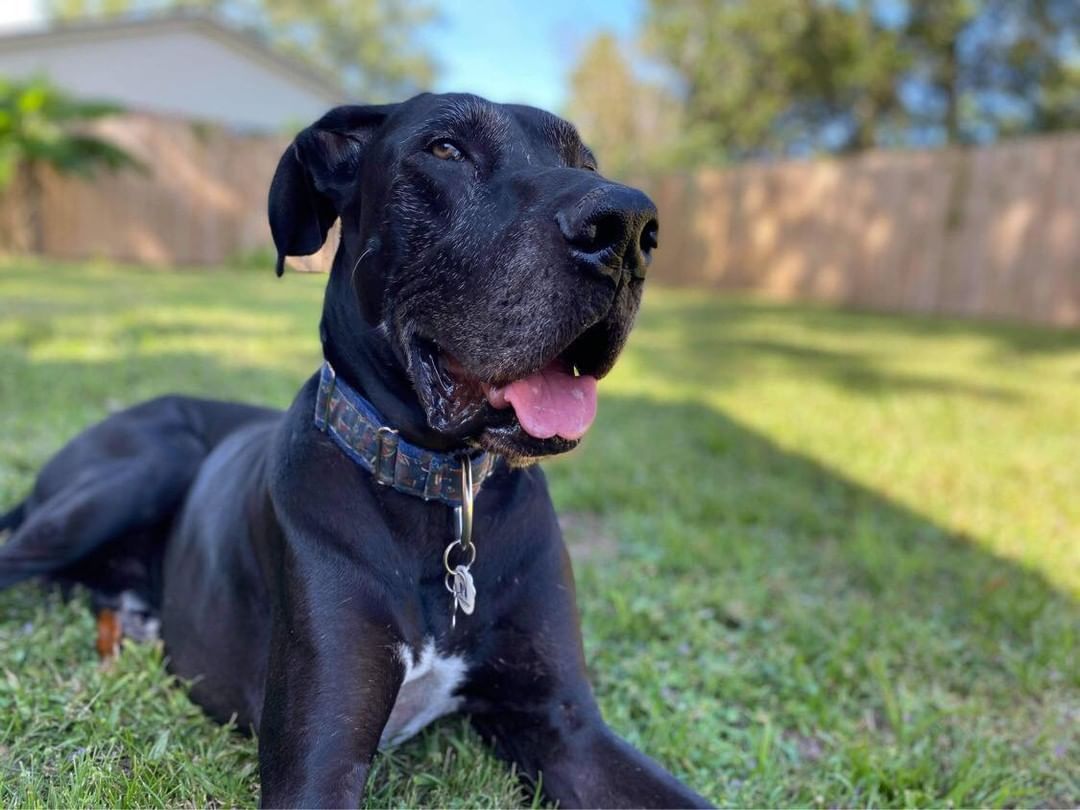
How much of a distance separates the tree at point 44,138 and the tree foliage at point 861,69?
13.9 metres

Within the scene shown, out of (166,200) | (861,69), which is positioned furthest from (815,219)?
(166,200)

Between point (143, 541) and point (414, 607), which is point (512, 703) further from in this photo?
point (143, 541)

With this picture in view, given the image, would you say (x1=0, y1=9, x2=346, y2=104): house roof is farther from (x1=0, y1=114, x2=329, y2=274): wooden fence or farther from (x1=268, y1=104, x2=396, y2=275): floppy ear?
(x1=268, y1=104, x2=396, y2=275): floppy ear

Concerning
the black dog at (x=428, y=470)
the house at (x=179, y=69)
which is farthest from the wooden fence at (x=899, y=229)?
the black dog at (x=428, y=470)

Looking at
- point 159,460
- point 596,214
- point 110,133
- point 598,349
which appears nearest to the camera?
point 596,214

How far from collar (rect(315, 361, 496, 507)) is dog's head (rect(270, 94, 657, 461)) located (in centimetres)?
8

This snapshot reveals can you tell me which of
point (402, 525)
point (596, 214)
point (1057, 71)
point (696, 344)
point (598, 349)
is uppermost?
point (1057, 71)

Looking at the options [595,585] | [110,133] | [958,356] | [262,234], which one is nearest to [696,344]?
[958,356]

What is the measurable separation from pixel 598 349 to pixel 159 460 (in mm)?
1642

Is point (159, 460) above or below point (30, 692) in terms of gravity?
above

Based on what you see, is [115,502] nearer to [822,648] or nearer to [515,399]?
[515,399]

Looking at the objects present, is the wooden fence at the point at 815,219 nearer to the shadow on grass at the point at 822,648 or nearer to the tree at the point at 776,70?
the tree at the point at 776,70

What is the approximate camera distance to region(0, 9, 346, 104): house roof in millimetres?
20906

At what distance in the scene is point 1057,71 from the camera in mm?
20156
